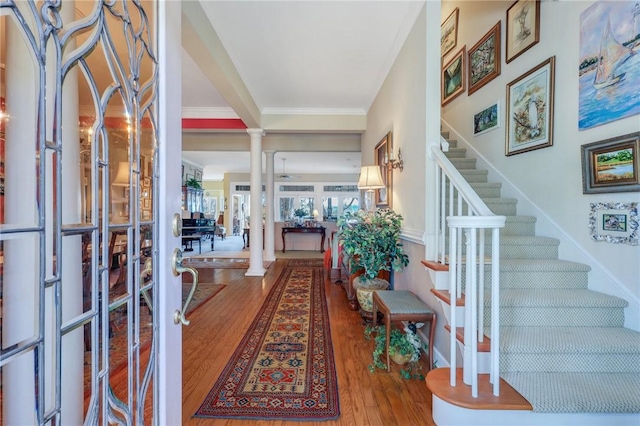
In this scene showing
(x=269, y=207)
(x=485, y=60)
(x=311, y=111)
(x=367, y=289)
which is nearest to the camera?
(x=367, y=289)

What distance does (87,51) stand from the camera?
0.71 metres

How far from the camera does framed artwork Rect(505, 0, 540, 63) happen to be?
2641 mm

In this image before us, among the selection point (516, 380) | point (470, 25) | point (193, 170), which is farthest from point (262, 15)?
point (193, 170)

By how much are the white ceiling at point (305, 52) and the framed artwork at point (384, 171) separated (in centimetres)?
80

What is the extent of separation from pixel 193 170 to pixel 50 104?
10.1 metres

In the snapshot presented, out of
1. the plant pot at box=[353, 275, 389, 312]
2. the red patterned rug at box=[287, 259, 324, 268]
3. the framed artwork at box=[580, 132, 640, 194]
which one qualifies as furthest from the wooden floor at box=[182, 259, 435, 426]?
the red patterned rug at box=[287, 259, 324, 268]

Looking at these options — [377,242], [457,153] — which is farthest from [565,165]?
[377,242]

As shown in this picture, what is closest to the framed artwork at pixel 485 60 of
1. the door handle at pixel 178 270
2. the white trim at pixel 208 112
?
the door handle at pixel 178 270

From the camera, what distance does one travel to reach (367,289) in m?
2.88

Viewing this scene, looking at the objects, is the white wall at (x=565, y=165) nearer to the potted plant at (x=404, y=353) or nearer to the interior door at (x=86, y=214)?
the potted plant at (x=404, y=353)

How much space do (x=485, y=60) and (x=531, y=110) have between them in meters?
1.04

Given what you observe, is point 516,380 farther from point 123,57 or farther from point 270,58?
point 270,58

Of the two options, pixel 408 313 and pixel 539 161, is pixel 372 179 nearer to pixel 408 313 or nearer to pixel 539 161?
pixel 539 161

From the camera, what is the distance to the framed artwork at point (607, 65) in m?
1.80
